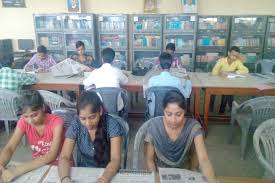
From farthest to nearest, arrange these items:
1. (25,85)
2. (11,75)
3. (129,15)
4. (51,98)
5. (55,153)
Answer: (129,15) → (25,85) → (11,75) → (51,98) → (55,153)

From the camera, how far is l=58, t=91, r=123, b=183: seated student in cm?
147

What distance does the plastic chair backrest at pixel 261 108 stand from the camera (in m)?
2.61

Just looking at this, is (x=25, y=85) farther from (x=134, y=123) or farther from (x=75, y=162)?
(x=75, y=162)

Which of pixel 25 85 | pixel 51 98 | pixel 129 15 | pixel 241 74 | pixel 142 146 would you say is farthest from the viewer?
pixel 129 15

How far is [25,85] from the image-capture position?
10.9ft

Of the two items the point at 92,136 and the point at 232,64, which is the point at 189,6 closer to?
the point at 232,64

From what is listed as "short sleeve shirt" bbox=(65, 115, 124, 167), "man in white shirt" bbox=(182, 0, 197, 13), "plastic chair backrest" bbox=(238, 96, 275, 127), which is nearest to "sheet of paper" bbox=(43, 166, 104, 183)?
"short sleeve shirt" bbox=(65, 115, 124, 167)

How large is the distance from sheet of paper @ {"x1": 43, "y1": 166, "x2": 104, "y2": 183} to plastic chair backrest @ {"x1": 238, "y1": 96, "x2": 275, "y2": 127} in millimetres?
1973

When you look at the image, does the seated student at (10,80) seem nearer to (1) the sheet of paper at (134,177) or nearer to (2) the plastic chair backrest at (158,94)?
(2) the plastic chair backrest at (158,94)

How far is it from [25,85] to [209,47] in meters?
4.23

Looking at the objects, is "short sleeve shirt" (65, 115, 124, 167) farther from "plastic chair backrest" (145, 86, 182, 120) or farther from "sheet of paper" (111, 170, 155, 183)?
"plastic chair backrest" (145, 86, 182, 120)

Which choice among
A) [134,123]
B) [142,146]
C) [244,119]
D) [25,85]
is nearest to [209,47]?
[134,123]

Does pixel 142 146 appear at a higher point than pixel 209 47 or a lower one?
lower

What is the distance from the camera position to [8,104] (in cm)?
290
